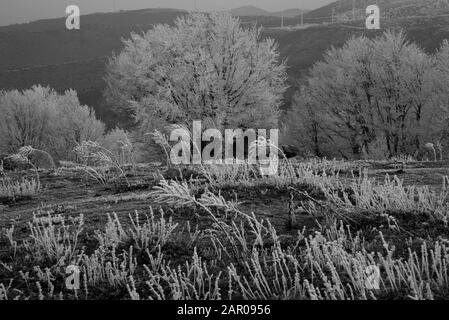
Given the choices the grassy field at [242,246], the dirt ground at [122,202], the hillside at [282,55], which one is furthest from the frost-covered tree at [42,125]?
the hillside at [282,55]

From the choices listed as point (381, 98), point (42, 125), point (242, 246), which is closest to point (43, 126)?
point (42, 125)

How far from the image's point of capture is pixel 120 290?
4695 millimetres

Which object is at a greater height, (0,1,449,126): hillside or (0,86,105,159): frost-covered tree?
(0,1,449,126): hillside

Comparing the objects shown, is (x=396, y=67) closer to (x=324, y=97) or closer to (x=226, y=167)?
(x=324, y=97)

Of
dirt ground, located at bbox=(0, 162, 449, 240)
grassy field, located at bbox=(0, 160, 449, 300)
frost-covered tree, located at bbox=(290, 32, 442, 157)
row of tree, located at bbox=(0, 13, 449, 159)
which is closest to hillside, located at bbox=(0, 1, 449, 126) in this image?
row of tree, located at bbox=(0, 13, 449, 159)

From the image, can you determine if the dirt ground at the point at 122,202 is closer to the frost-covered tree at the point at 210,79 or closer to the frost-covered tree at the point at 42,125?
the frost-covered tree at the point at 210,79

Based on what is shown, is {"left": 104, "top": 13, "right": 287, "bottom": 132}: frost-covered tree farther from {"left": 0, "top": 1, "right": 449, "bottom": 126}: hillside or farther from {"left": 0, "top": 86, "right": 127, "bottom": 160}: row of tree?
{"left": 0, "top": 1, "right": 449, "bottom": 126}: hillside

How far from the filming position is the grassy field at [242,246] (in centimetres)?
430

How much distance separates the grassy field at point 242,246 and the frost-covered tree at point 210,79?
20.7 m

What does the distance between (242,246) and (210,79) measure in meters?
25.4

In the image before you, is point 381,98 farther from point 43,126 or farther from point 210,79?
point 43,126

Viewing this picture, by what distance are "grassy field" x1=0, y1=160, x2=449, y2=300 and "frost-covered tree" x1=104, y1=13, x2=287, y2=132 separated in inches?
816

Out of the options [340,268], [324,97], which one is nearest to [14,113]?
[324,97]

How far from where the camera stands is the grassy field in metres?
4.30
